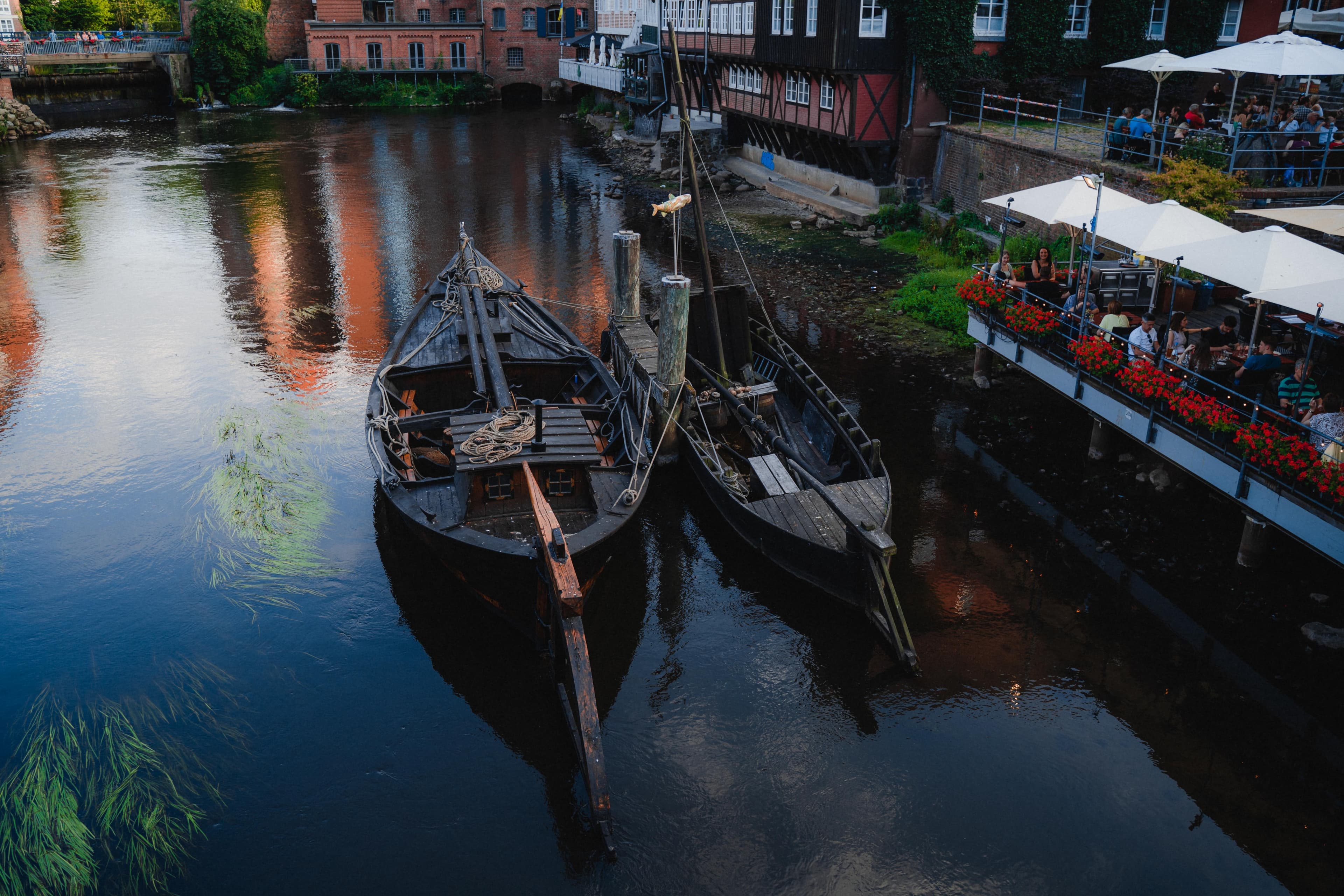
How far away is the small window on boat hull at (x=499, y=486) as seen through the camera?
12180 mm

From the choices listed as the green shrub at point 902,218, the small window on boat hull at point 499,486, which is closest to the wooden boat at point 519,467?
the small window on boat hull at point 499,486

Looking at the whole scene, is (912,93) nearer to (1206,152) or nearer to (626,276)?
(1206,152)

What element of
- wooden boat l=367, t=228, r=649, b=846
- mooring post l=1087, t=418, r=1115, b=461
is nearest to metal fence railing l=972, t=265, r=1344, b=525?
mooring post l=1087, t=418, r=1115, b=461

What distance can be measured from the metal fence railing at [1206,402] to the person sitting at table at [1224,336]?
3.09 ft

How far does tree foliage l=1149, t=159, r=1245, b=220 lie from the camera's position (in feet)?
61.1

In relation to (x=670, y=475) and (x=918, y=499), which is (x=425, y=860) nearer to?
(x=670, y=475)

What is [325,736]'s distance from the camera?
10.9 m

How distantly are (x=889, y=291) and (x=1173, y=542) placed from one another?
12.4 metres

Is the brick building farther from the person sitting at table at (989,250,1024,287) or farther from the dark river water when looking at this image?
the person sitting at table at (989,250,1024,287)

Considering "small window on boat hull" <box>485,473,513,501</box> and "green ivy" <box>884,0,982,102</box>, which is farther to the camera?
"green ivy" <box>884,0,982,102</box>

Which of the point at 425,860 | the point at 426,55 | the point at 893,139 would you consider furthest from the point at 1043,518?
the point at 426,55

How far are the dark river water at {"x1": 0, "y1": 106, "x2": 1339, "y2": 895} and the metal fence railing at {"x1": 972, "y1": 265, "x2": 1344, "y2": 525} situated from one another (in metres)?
2.24

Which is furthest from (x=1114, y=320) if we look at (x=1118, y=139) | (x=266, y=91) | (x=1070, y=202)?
(x=266, y=91)

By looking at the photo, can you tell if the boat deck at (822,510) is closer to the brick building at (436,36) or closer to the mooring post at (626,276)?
the mooring post at (626,276)
